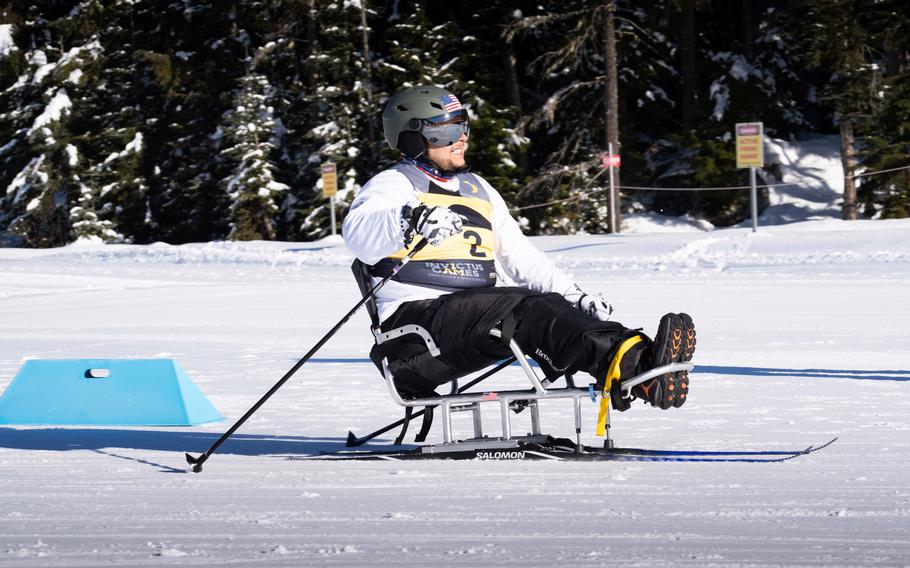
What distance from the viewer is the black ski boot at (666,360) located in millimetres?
4383

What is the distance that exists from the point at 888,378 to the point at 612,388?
3990 mm

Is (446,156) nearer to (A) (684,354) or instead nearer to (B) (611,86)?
(A) (684,354)

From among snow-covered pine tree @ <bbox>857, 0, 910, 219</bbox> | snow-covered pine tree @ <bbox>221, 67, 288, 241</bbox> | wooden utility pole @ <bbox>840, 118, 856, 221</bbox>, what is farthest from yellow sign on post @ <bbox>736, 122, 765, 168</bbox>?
snow-covered pine tree @ <bbox>221, 67, 288, 241</bbox>

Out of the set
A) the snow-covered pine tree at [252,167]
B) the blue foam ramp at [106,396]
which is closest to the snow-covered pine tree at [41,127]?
the snow-covered pine tree at [252,167]

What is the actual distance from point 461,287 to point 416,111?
78cm

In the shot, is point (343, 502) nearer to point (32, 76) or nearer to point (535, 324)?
point (535, 324)

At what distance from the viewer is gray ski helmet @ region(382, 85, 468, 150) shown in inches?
204

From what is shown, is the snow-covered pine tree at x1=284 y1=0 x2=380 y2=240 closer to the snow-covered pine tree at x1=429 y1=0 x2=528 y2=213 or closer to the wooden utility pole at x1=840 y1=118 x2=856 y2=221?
the snow-covered pine tree at x1=429 y1=0 x2=528 y2=213

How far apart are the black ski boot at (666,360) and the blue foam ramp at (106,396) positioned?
9.60 feet

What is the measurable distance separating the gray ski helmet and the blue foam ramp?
6.70 feet

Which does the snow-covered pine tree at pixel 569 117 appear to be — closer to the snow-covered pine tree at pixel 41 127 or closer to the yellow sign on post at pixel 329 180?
the yellow sign on post at pixel 329 180

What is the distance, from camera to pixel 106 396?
21.4 ft

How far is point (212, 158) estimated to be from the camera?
4047 centimetres

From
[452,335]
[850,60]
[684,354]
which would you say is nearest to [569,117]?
[850,60]
